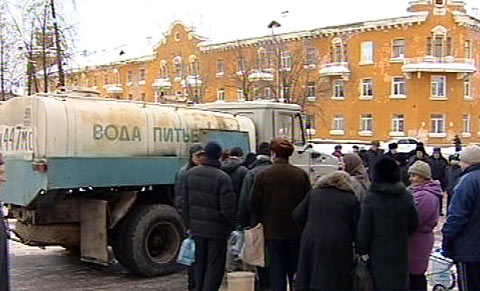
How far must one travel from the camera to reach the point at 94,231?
363 inches

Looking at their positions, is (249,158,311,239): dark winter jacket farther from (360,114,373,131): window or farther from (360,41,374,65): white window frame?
(360,114,373,131): window

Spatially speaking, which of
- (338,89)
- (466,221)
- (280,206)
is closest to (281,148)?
(280,206)

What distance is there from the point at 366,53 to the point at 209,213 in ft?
141

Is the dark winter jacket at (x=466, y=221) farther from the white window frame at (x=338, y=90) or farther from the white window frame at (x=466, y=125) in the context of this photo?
the white window frame at (x=338, y=90)

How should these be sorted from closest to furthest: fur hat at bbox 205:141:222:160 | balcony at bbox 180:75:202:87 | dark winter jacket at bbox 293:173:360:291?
dark winter jacket at bbox 293:173:360:291
fur hat at bbox 205:141:222:160
balcony at bbox 180:75:202:87

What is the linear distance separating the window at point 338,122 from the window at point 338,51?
161 inches

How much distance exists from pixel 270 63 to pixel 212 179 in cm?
4151

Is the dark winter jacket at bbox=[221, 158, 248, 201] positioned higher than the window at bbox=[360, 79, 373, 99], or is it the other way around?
the window at bbox=[360, 79, 373, 99]

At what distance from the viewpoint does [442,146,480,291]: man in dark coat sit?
605 cm

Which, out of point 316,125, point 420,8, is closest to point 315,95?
point 316,125

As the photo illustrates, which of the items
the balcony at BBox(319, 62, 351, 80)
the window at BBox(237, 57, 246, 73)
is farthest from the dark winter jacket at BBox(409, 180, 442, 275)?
the window at BBox(237, 57, 246, 73)

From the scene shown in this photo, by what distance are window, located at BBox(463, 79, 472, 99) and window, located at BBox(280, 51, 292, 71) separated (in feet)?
40.6

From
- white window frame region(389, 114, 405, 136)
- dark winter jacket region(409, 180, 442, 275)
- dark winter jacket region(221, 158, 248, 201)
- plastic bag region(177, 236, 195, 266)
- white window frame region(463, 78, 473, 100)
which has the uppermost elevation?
white window frame region(463, 78, 473, 100)

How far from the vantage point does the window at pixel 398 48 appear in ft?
154
